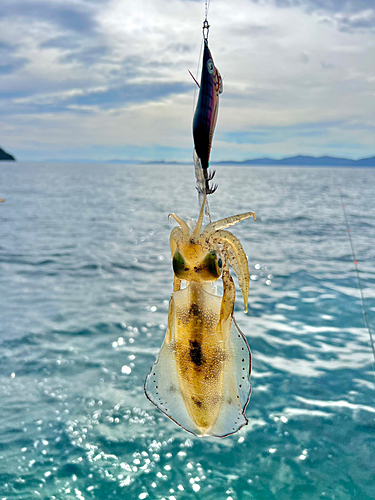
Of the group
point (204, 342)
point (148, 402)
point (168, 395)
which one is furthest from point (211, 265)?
point (148, 402)

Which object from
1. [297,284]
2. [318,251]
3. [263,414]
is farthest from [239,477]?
[318,251]

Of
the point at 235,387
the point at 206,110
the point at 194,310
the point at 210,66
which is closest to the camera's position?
the point at 206,110

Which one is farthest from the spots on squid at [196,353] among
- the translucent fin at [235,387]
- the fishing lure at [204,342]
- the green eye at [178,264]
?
the green eye at [178,264]

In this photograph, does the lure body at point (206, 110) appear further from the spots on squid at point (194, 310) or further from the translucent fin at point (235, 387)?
the translucent fin at point (235, 387)

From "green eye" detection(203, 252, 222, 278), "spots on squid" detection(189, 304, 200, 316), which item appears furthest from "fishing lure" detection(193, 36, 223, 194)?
"spots on squid" detection(189, 304, 200, 316)

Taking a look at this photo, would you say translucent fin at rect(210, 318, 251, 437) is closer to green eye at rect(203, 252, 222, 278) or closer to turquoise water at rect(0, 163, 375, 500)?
green eye at rect(203, 252, 222, 278)

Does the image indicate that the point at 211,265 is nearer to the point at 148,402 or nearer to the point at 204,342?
the point at 204,342

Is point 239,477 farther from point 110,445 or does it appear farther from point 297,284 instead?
point 297,284
